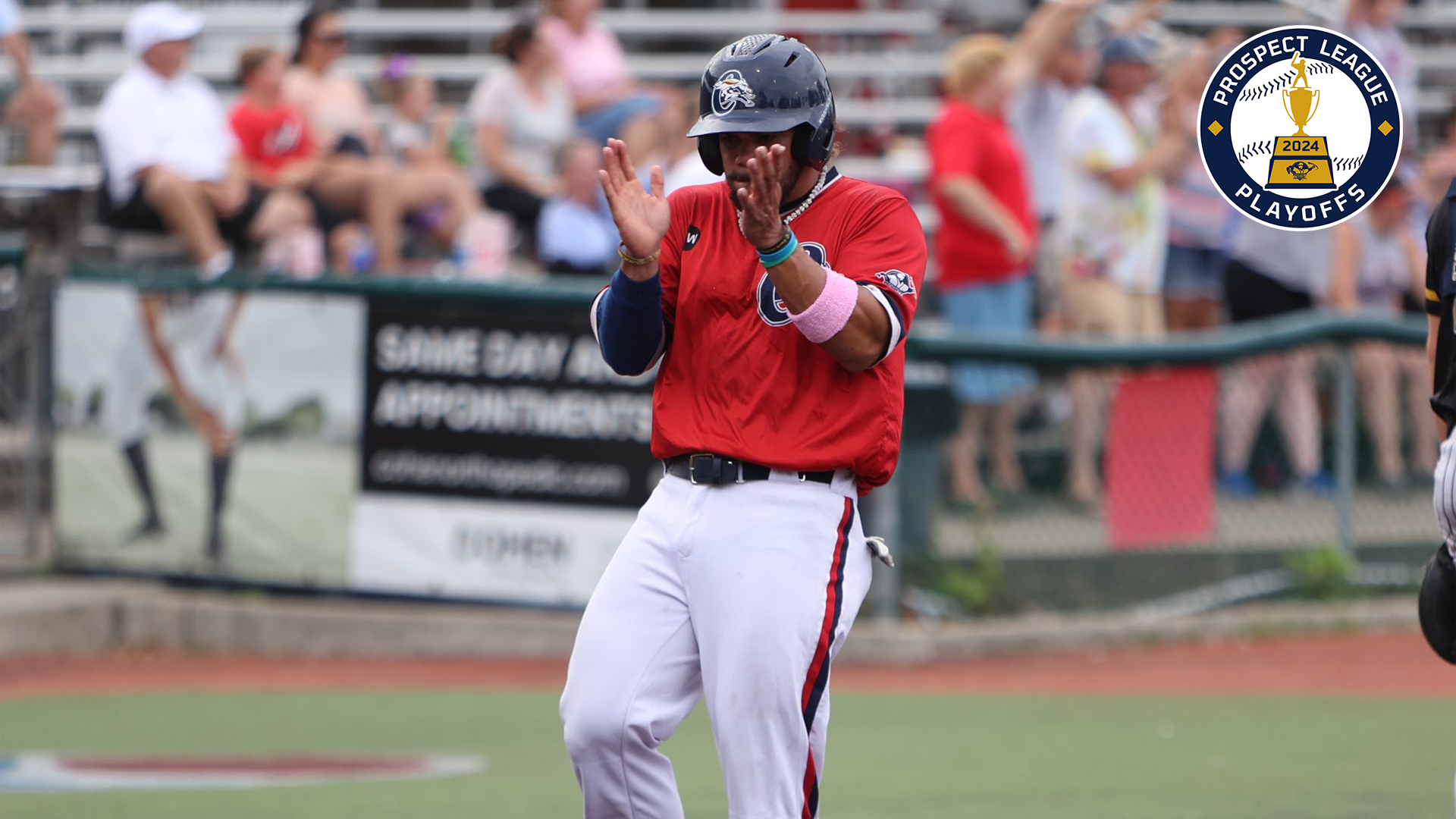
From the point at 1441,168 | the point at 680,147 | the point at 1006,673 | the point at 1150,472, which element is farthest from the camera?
the point at 1441,168

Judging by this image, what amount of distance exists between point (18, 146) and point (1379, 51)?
27.1 ft

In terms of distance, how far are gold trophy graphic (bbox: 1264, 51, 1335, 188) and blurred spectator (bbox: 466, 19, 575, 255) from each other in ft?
26.5

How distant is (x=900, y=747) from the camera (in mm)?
7707

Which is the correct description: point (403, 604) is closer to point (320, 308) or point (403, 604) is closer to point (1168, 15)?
point (320, 308)

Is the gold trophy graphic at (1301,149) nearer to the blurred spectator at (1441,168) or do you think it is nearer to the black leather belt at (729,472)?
the black leather belt at (729,472)

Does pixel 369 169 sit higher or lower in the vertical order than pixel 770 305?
higher

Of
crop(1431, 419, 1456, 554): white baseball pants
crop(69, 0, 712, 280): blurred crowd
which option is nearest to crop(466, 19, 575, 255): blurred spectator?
crop(69, 0, 712, 280): blurred crowd

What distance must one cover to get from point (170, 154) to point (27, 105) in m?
1.96

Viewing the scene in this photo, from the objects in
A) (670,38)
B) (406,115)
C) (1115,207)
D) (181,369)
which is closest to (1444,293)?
(1115,207)

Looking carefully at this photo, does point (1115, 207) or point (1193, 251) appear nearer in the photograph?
point (1115, 207)

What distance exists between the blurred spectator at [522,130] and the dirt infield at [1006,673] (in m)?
3.15

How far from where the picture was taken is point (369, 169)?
38.1ft

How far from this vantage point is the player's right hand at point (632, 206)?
4281mm

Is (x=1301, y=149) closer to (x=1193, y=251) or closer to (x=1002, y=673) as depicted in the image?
(x=1002, y=673)
